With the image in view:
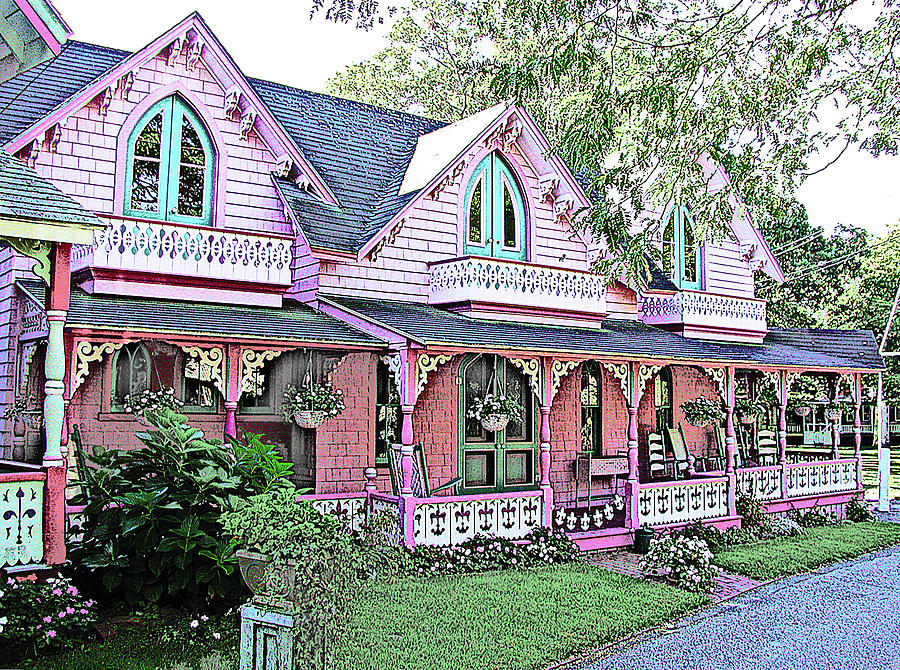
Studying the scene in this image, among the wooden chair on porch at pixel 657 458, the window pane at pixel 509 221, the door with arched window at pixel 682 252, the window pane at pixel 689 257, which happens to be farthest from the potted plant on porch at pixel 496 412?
the window pane at pixel 689 257

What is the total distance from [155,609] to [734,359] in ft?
39.7

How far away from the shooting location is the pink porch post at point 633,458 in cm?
1553

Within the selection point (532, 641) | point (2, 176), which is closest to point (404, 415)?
point (532, 641)

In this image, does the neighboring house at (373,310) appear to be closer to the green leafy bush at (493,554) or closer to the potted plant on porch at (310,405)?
the green leafy bush at (493,554)

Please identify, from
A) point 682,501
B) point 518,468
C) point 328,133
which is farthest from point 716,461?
point 328,133

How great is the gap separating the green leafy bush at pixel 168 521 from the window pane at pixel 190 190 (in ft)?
19.4

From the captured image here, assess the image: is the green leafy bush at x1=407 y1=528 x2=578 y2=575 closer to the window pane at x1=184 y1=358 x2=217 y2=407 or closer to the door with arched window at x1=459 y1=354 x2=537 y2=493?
the door with arched window at x1=459 y1=354 x2=537 y2=493

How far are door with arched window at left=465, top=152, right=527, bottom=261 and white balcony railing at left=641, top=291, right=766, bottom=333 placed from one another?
428 cm

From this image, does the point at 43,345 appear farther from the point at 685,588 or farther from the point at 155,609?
the point at 685,588

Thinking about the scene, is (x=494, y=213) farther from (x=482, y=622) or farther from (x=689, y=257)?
(x=482, y=622)

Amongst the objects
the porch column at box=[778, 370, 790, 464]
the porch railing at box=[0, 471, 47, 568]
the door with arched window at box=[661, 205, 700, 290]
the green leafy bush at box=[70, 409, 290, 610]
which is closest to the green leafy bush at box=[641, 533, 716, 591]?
the porch column at box=[778, 370, 790, 464]

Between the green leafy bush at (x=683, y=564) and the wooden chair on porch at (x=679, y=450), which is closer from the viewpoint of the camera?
the green leafy bush at (x=683, y=564)

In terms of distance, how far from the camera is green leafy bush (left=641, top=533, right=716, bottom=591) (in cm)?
1276

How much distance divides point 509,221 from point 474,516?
6.49m
